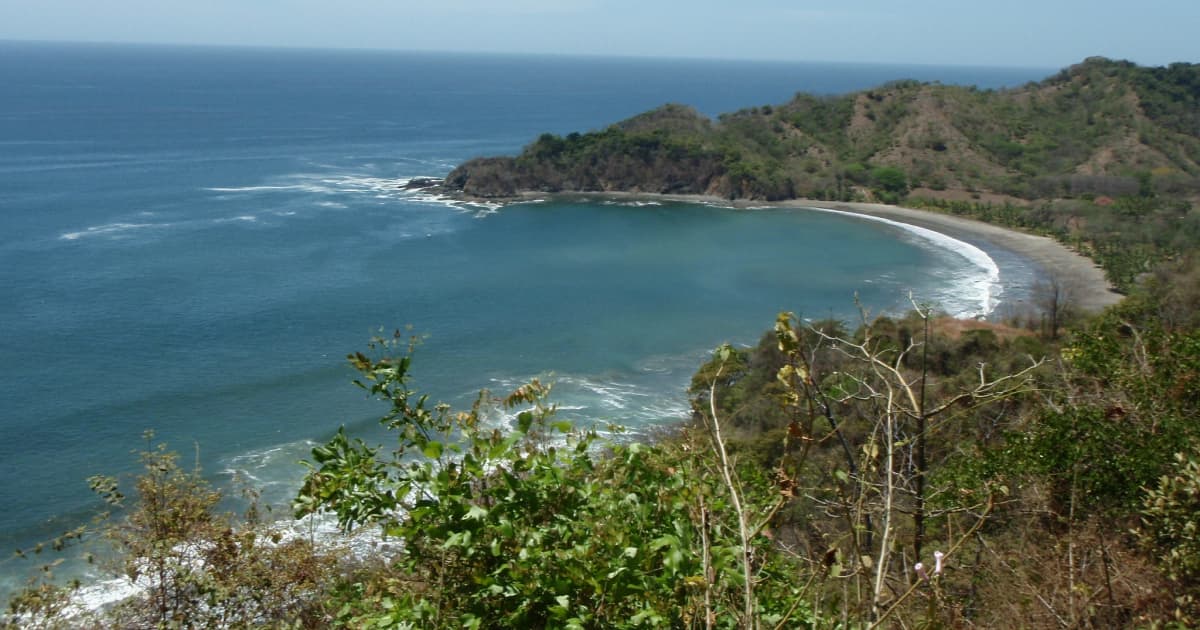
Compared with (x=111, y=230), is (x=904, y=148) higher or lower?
higher

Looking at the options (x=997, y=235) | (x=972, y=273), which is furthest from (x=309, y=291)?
(x=997, y=235)

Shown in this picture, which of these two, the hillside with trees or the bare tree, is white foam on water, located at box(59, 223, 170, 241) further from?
the bare tree

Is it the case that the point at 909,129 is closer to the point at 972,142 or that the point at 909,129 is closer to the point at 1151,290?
the point at 972,142

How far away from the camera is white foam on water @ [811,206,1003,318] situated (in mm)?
34062

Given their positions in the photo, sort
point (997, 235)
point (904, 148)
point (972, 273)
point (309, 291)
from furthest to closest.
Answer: point (904, 148)
point (997, 235)
point (972, 273)
point (309, 291)

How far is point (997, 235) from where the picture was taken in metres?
47.9

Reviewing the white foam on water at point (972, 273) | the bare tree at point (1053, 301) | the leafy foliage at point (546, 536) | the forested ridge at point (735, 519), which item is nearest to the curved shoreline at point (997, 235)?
the bare tree at point (1053, 301)

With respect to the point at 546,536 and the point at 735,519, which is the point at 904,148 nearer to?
the point at 735,519

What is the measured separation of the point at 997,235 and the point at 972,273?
930cm

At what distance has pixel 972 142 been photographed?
216ft

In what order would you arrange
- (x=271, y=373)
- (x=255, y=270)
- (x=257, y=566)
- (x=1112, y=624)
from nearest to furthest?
(x=1112, y=624)
(x=257, y=566)
(x=271, y=373)
(x=255, y=270)

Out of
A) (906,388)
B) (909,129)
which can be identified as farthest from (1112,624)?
(909,129)

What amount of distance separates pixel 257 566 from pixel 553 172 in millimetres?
55587

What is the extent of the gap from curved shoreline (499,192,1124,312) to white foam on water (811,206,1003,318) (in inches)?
37.9
